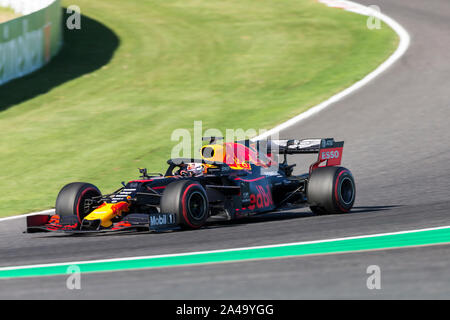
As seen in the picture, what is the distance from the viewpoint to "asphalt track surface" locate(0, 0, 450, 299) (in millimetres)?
6426

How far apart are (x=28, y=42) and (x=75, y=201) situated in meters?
13.1

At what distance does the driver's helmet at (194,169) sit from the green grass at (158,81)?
3.59 meters

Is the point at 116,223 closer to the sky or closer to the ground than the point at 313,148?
closer to the ground

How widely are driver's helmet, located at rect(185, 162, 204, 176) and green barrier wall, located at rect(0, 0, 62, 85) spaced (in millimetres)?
11427

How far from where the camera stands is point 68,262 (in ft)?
27.6

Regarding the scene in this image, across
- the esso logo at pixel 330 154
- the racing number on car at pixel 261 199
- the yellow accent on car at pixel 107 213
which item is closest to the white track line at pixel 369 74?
the esso logo at pixel 330 154

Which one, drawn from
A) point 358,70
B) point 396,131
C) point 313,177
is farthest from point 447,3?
point 313,177

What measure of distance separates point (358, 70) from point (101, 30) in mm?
10199

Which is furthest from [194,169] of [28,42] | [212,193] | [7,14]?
[7,14]

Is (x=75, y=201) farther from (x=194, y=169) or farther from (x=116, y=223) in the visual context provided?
(x=194, y=169)

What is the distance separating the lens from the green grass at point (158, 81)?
16609mm

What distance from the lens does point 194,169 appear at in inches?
452

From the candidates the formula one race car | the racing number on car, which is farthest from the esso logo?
the racing number on car
